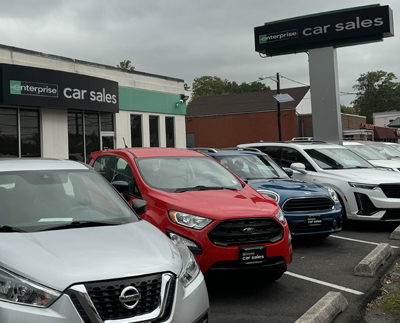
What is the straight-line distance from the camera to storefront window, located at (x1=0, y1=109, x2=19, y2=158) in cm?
1639

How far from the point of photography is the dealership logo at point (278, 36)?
63.8ft

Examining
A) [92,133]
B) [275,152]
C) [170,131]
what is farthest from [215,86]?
[275,152]

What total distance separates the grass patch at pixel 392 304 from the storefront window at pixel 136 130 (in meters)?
18.8

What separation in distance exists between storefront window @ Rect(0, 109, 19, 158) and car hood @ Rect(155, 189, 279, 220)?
12.7m

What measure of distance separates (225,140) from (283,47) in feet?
119

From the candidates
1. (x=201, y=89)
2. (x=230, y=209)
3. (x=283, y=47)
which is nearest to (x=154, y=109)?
(x=283, y=47)

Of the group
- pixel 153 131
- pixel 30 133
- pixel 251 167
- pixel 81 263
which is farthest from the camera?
pixel 153 131

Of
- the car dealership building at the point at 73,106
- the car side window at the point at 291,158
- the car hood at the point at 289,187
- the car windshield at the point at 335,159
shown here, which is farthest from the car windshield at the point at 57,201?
the car dealership building at the point at 73,106

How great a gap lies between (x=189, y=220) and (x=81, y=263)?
216 centimetres

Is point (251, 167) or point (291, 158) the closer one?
point (251, 167)

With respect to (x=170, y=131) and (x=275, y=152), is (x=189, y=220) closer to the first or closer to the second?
(x=275, y=152)

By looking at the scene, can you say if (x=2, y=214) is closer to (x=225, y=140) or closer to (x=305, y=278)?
(x=305, y=278)

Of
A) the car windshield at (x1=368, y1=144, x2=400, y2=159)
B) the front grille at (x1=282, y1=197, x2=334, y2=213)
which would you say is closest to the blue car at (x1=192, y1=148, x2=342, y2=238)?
the front grille at (x1=282, y1=197, x2=334, y2=213)

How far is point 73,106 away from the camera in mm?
18359
